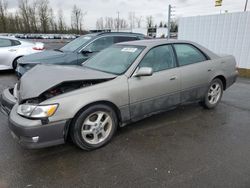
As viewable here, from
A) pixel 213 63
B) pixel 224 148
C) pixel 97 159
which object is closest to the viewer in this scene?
pixel 97 159

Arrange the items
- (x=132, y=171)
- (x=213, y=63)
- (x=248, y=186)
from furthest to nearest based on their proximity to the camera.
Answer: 1. (x=213, y=63)
2. (x=132, y=171)
3. (x=248, y=186)

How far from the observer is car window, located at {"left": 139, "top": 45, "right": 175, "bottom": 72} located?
3.26m

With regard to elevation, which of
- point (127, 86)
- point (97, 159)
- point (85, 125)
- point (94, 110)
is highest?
point (127, 86)

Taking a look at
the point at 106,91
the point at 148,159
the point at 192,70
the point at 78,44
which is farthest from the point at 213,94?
the point at 78,44

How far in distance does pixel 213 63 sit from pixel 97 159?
10.1 feet

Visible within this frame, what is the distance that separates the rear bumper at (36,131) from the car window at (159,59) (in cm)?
159

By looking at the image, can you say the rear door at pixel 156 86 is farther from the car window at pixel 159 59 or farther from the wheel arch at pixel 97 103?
the wheel arch at pixel 97 103

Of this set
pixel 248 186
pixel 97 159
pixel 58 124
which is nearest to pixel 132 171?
pixel 97 159

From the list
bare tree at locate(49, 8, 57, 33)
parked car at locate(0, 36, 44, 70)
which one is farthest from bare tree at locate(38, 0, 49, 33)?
parked car at locate(0, 36, 44, 70)

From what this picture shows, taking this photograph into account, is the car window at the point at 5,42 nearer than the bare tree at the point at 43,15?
Yes

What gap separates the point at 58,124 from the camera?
2.44m

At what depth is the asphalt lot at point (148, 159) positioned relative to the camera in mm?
2234

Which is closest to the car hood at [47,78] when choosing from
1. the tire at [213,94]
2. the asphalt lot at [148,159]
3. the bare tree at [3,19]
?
the asphalt lot at [148,159]

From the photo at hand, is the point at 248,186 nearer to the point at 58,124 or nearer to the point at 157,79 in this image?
the point at 157,79
